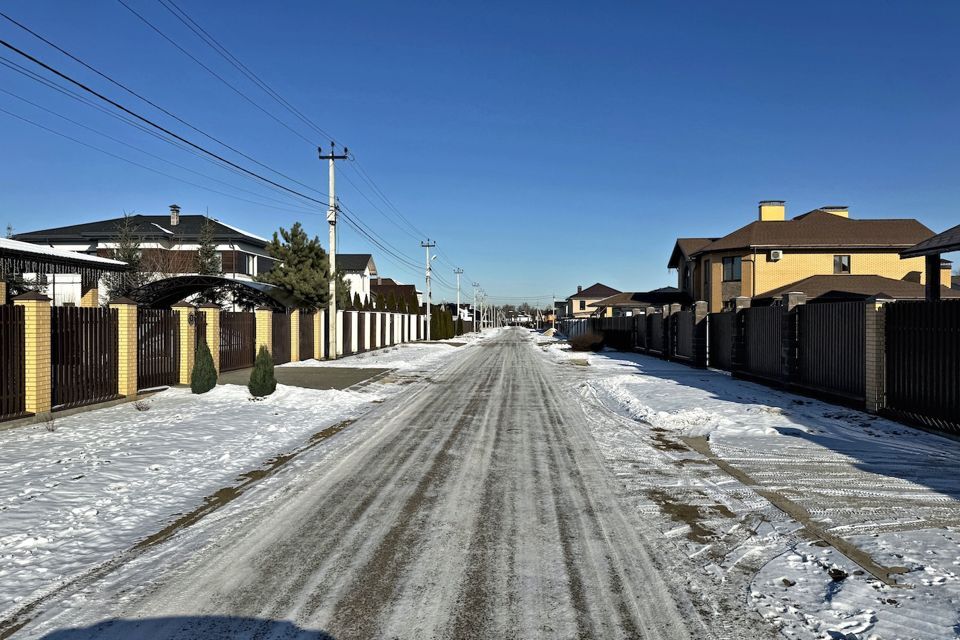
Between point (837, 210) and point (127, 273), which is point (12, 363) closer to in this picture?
point (127, 273)

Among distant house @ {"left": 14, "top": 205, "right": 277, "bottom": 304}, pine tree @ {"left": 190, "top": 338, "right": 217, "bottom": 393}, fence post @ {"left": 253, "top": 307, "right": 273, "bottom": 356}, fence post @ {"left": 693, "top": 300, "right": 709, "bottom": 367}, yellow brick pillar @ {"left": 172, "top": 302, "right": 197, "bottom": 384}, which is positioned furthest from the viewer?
distant house @ {"left": 14, "top": 205, "right": 277, "bottom": 304}

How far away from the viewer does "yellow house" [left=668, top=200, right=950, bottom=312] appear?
35281 mm

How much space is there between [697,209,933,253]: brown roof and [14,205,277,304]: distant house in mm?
35130

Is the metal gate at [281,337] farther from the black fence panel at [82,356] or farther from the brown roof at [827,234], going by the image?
the brown roof at [827,234]

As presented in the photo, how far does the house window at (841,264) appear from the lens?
117 ft

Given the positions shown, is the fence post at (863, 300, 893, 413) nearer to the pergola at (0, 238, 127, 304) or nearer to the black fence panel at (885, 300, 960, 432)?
the black fence panel at (885, 300, 960, 432)

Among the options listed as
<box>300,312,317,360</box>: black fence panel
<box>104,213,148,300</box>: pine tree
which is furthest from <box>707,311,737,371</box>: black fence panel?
<box>104,213,148,300</box>: pine tree

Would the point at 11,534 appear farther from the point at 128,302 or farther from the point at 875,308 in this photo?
the point at 875,308

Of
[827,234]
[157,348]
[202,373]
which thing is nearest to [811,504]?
[202,373]

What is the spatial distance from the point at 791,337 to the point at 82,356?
53.0 feet

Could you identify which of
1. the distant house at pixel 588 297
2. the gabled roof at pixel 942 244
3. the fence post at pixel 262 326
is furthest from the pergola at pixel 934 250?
the distant house at pixel 588 297

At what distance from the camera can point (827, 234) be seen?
36.4 metres

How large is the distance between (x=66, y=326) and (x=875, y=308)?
15597mm

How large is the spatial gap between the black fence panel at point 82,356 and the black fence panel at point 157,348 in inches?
46.8
